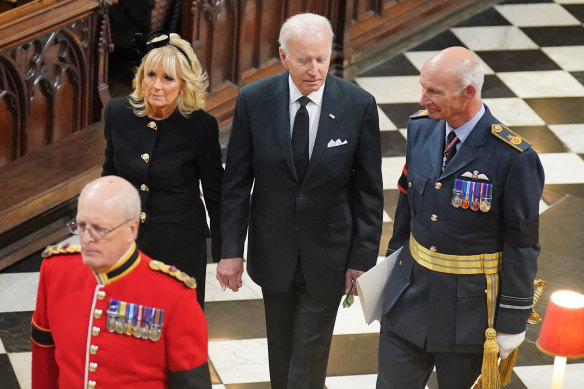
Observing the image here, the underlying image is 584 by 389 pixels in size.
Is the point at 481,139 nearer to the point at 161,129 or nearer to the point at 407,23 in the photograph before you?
the point at 161,129

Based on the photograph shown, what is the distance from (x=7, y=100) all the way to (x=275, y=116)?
2.39 m

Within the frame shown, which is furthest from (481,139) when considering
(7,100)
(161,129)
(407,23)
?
(407,23)

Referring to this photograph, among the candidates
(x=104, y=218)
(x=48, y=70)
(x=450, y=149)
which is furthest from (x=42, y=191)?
(x=104, y=218)

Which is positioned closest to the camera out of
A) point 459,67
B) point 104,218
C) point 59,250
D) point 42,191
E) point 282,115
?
point 104,218

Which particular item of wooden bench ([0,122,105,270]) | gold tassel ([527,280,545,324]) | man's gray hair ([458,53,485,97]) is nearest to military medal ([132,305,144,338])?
man's gray hair ([458,53,485,97])

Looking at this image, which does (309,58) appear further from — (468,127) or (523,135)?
(523,135)

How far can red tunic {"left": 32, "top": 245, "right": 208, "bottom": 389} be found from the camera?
116 inches

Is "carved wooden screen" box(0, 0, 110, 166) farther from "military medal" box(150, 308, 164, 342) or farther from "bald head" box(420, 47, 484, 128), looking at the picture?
"military medal" box(150, 308, 164, 342)

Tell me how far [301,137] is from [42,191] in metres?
2.30

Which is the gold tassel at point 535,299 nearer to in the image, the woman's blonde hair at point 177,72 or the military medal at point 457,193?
the military medal at point 457,193

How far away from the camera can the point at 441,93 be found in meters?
3.49

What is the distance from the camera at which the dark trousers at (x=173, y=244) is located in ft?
13.1

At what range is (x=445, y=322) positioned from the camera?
3674mm

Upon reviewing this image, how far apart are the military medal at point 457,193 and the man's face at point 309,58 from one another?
1.78 feet
